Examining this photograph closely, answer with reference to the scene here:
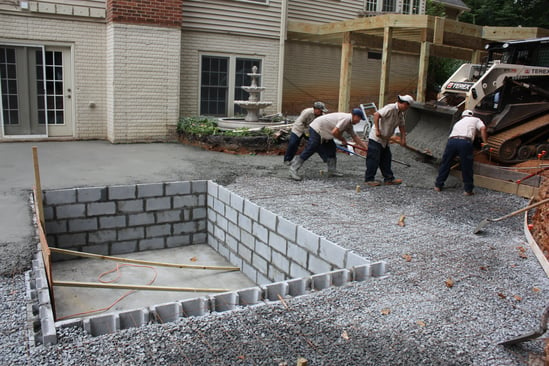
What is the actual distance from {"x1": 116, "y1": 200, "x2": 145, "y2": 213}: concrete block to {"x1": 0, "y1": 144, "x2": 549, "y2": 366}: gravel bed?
9.29ft

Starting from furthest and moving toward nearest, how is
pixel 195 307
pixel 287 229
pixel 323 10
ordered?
pixel 323 10 < pixel 287 229 < pixel 195 307

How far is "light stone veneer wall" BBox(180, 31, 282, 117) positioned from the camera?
13.5 m

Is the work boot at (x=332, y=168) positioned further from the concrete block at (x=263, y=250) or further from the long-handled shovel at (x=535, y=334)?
the long-handled shovel at (x=535, y=334)

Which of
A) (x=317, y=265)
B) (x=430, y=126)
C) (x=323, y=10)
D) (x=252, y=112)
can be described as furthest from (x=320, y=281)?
(x=323, y=10)

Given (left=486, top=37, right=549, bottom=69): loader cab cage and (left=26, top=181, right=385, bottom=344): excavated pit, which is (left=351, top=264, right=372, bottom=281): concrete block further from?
(left=486, top=37, right=549, bottom=69): loader cab cage

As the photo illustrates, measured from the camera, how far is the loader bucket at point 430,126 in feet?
33.1

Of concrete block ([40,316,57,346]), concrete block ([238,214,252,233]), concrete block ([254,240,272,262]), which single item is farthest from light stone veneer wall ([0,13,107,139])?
concrete block ([40,316,57,346])

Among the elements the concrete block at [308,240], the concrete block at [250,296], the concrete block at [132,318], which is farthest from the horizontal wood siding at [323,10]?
the concrete block at [132,318]

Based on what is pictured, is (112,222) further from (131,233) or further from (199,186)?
(199,186)

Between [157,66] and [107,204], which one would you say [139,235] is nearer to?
[107,204]

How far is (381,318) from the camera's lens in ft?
13.3

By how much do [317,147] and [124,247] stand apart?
387 cm

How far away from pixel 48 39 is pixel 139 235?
6066 mm

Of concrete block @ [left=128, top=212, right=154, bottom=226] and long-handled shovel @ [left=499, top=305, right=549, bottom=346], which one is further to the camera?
concrete block @ [left=128, top=212, right=154, bottom=226]
